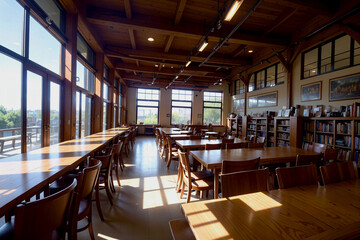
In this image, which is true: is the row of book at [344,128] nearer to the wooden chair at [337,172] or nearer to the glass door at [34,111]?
the wooden chair at [337,172]

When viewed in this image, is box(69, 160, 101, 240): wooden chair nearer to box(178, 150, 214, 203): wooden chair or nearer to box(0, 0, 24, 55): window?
box(178, 150, 214, 203): wooden chair

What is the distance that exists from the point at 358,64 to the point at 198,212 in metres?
5.78

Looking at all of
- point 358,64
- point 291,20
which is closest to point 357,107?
point 358,64

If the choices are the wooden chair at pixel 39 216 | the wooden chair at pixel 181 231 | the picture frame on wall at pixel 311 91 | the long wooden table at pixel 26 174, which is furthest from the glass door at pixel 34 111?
the picture frame on wall at pixel 311 91

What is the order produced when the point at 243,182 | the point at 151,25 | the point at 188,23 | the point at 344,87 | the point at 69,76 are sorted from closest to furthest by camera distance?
the point at 243,182 < the point at 69,76 < the point at 344,87 < the point at 151,25 < the point at 188,23

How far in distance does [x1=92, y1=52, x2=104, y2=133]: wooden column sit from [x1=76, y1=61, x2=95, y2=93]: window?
0.18 meters

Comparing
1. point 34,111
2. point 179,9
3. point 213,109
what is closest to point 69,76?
point 34,111

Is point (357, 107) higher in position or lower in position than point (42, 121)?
higher

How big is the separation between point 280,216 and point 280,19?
583 centimetres

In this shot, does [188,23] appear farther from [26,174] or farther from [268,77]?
[26,174]

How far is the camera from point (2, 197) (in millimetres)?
1002

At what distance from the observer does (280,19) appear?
4.77 m

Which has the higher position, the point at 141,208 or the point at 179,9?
the point at 179,9

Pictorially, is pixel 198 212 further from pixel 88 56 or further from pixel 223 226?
pixel 88 56
